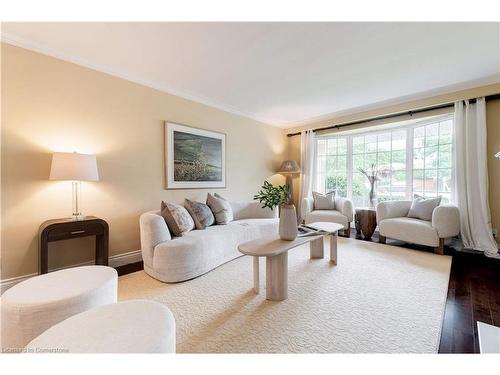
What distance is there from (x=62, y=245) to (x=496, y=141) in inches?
223

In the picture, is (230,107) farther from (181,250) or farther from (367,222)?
(367,222)

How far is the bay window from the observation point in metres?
3.70

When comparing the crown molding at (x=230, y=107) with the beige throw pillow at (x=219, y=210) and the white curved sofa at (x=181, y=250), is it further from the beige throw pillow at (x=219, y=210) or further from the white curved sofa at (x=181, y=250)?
the white curved sofa at (x=181, y=250)

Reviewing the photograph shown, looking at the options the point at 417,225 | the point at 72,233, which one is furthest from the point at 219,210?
the point at 417,225

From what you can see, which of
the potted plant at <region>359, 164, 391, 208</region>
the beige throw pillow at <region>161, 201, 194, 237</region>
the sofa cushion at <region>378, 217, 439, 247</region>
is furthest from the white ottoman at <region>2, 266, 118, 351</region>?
the potted plant at <region>359, 164, 391, 208</region>

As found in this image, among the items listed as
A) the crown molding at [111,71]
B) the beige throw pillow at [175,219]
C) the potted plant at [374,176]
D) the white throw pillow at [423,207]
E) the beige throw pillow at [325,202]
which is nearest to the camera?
the crown molding at [111,71]

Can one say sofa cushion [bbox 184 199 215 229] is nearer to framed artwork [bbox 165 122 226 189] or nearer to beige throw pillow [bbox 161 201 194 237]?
beige throw pillow [bbox 161 201 194 237]

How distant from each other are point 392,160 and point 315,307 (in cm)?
367

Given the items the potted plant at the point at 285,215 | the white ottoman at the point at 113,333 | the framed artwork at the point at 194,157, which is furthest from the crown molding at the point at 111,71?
the white ottoman at the point at 113,333

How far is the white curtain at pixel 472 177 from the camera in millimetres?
3062

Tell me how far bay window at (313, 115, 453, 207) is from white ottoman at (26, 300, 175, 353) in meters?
4.35

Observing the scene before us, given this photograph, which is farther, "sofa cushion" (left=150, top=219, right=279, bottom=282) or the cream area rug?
"sofa cushion" (left=150, top=219, right=279, bottom=282)

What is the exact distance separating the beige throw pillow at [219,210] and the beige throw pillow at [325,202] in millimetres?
2087
